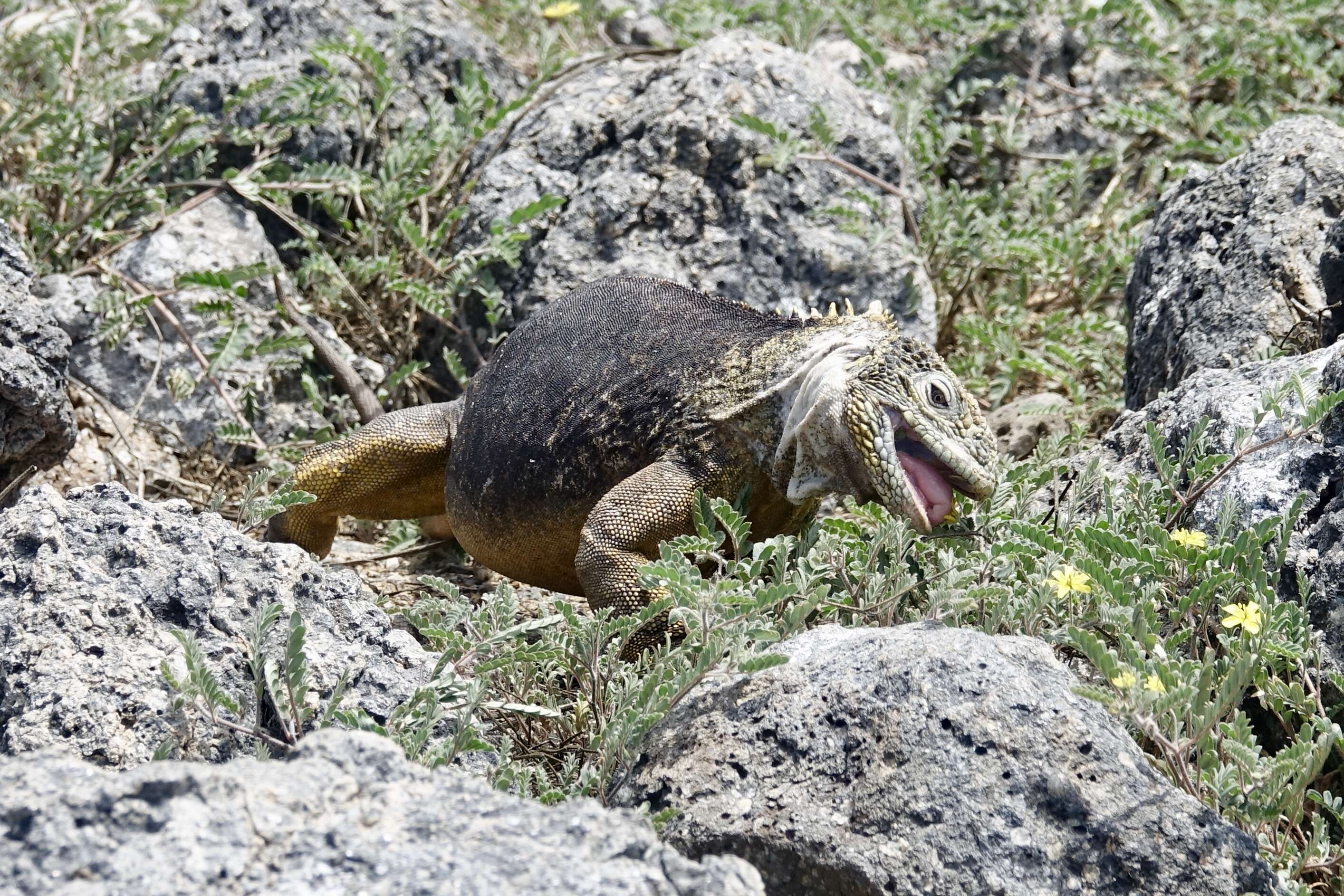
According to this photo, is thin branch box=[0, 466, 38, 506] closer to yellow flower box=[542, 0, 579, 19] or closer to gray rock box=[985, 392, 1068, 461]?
gray rock box=[985, 392, 1068, 461]

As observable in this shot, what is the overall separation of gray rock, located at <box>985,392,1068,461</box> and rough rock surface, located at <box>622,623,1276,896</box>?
2571 mm

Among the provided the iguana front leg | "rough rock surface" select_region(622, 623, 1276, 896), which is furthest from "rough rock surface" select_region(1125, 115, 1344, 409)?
"rough rock surface" select_region(622, 623, 1276, 896)

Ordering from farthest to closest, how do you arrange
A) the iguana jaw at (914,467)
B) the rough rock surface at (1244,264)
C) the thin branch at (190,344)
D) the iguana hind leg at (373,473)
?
the thin branch at (190,344) → the iguana hind leg at (373,473) → the rough rock surface at (1244,264) → the iguana jaw at (914,467)

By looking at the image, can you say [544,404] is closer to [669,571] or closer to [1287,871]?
[669,571]

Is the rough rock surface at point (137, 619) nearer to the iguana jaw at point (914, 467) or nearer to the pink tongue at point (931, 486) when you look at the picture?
the iguana jaw at point (914, 467)

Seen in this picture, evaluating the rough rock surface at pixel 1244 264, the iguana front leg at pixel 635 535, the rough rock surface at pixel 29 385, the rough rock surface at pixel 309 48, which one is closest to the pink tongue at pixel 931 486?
the iguana front leg at pixel 635 535

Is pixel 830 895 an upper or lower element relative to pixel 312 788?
lower

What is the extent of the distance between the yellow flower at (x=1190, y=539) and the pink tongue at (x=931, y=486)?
2.23 ft

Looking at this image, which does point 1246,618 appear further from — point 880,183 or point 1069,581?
point 880,183

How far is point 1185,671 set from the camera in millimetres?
3072

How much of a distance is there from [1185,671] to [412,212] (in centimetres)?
463

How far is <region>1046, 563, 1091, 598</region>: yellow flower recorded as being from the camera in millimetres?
3408

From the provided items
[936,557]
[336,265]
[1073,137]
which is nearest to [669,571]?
[936,557]

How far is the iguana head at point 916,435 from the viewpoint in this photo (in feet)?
13.5
